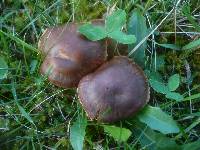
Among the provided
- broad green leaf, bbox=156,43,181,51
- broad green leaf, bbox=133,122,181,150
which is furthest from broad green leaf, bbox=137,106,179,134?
broad green leaf, bbox=156,43,181,51

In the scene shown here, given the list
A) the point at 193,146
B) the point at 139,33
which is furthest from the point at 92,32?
the point at 193,146

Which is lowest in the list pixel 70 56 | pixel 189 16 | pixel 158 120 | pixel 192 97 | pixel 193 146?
pixel 193 146

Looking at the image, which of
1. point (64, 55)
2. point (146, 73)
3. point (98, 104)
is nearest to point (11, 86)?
point (64, 55)

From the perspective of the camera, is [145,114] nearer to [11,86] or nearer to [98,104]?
[98,104]

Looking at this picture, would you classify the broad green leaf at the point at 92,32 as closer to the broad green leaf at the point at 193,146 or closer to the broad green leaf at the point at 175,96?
the broad green leaf at the point at 175,96

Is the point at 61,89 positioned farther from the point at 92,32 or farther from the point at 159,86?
the point at 159,86
